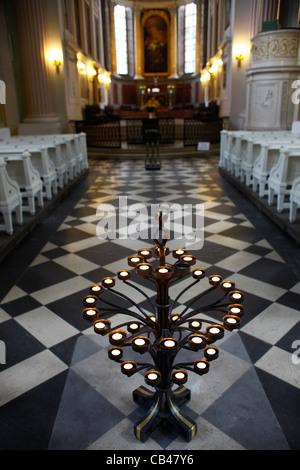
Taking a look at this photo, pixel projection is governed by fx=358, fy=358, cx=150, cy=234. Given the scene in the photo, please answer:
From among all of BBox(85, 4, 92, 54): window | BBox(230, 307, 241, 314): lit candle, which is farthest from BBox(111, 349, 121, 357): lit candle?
BBox(85, 4, 92, 54): window

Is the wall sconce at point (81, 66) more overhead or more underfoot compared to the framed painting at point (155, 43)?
more underfoot

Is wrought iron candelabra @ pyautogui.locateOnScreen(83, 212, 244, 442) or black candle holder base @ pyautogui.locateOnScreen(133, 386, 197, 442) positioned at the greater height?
wrought iron candelabra @ pyautogui.locateOnScreen(83, 212, 244, 442)

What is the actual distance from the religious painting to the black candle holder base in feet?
81.4

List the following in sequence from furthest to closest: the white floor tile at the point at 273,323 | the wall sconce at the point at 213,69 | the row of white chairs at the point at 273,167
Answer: the wall sconce at the point at 213,69, the row of white chairs at the point at 273,167, the white floor tile at the point at 273,323

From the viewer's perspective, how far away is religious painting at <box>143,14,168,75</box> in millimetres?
22859

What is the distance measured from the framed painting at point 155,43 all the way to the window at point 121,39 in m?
1.29

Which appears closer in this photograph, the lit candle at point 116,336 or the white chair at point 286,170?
the lit candle at point 116,336

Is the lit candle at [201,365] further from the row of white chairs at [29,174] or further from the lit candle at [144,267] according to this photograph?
the row of white chairs at [29,174]

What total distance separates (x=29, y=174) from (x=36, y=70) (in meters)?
9.10

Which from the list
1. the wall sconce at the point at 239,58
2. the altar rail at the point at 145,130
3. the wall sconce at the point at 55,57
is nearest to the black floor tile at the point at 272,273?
the altar rail at the point at 145,130

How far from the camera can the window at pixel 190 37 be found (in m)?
21.8

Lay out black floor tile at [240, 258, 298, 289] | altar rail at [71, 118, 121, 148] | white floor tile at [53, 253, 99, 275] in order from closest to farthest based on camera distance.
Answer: black floor tile at [240, 258, 298, 289] → white floor tile at [53, 253, 99, 275] → altar rail at [71, 118, 121, 148]

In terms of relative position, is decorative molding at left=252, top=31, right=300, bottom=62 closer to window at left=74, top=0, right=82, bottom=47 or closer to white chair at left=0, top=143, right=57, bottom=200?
white chair at left=0, top=143, right=57, bottom=200

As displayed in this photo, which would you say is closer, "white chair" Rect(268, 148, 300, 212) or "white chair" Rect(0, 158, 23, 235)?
"white chair" Rect(0, 158, 23, 235)
